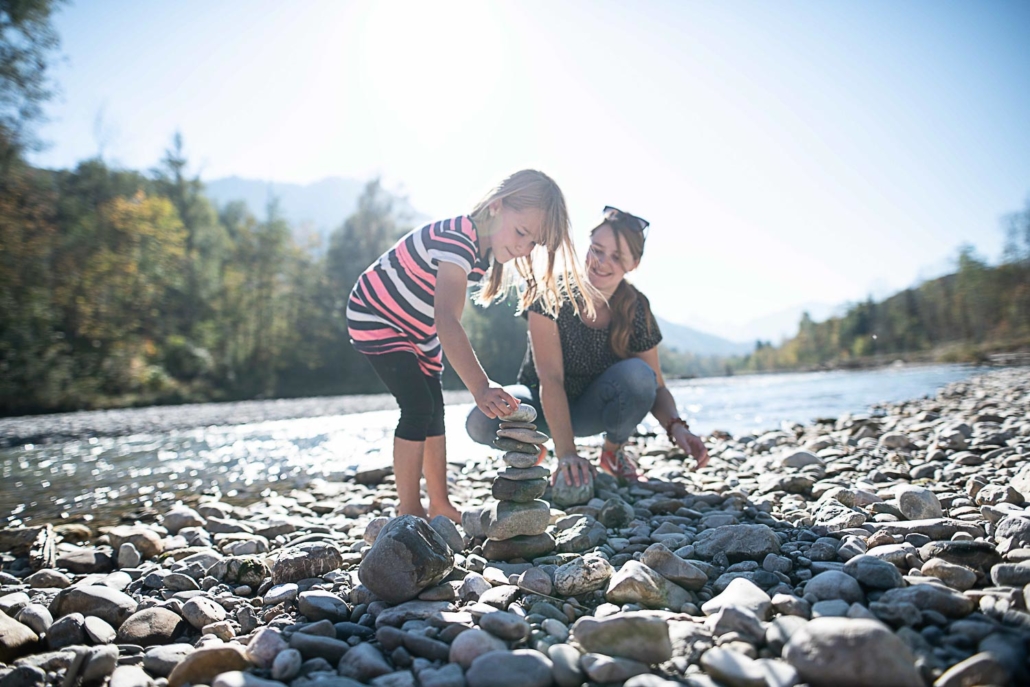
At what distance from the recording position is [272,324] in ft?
99.0

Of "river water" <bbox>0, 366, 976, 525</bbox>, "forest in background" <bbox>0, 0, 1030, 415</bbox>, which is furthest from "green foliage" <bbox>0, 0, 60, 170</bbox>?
"river water" <bbox>0, 366, 976, 525</bbox>

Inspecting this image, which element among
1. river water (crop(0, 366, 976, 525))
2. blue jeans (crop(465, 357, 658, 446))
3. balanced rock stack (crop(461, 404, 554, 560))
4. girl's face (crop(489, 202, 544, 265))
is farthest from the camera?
river water (crop(0, 366, 976, 525))

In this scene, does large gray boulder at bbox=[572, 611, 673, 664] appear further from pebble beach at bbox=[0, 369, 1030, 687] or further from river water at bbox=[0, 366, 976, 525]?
river water at bbox=[0, 366, 976, 525]

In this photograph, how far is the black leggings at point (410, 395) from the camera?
8.86ft

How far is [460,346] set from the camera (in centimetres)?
244

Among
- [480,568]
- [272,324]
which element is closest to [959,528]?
[480,568]

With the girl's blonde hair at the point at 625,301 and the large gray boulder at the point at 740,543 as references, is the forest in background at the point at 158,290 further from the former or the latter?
the large gray boulder at the point at 740,543

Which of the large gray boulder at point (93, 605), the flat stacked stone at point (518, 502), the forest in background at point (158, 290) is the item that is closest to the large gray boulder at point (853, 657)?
the flat stacked stone at point (518, 502)

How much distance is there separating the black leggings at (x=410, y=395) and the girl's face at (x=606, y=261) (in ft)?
4.35

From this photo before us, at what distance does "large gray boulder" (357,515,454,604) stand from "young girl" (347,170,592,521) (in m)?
0.88

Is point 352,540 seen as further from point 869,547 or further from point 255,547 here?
point 869,547

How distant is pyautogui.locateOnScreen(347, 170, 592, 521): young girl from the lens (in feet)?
8.87

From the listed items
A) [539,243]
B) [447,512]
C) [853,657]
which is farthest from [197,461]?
[853,657]

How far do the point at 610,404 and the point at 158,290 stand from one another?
2563 centimetres
